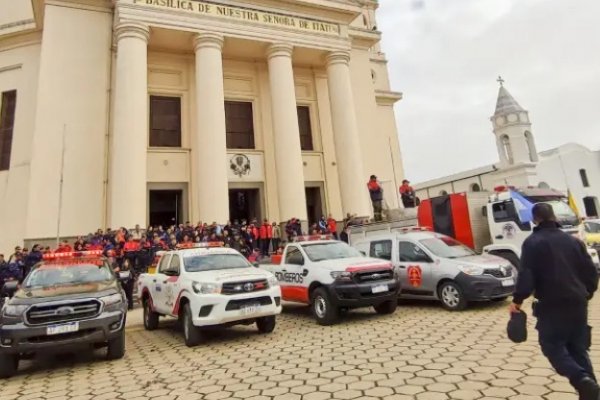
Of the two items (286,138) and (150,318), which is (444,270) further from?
(286,138)

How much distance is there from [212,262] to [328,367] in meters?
3.80

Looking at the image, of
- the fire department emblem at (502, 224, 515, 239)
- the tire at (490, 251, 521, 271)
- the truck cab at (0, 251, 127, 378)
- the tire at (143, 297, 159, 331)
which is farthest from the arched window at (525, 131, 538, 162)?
the truck cab at (0, 251, 127, 378)

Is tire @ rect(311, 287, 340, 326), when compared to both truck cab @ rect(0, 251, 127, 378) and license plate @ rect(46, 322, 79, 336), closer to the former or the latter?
truck cab @ rect(0, 251, 127, 378)

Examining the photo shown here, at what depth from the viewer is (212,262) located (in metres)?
8.14

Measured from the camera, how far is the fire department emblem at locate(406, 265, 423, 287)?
917 centimetres

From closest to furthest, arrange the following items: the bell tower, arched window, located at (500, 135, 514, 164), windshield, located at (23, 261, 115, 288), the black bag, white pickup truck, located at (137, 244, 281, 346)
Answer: the black bag, white pickup truck, located at (137, 244, 281, 346), windshield, located at (23, 261, 115, 288), the bell tower, arched window, located at (500, 135, 514, 164)

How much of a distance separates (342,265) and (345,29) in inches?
709

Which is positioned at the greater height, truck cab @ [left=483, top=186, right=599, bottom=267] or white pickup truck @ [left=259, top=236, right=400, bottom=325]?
truck cab @ [left=483, top=186, right=599, bottom=267]

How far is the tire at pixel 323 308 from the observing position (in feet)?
26.0

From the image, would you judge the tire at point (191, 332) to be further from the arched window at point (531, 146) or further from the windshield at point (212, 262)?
the arched window at point (531, 146)

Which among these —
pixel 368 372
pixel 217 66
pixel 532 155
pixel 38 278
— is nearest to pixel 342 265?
pixel 368 372

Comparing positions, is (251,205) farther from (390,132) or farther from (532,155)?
(532,155)

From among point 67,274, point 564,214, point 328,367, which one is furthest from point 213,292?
point 564,214

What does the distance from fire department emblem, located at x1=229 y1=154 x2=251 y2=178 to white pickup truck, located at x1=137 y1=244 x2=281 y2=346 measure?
11885 millimetres
